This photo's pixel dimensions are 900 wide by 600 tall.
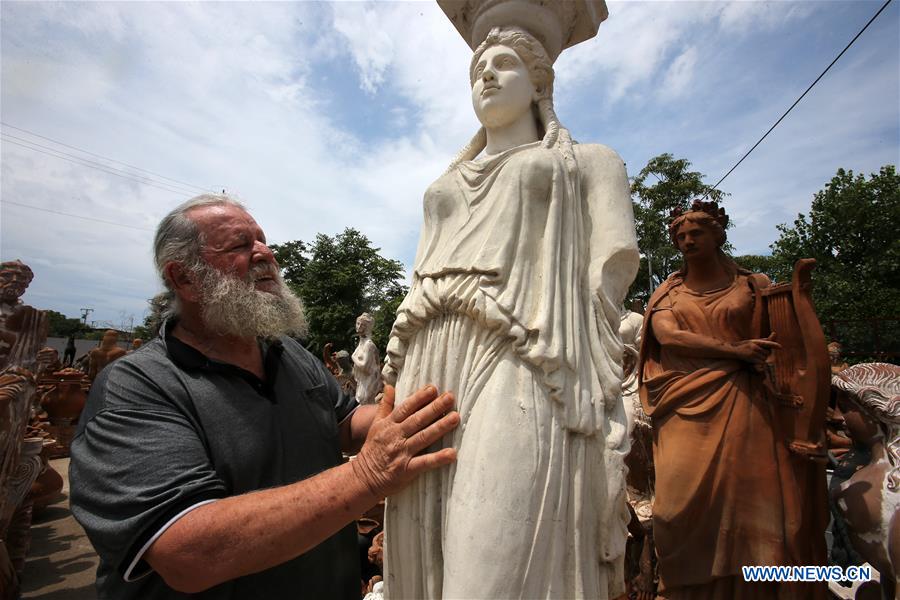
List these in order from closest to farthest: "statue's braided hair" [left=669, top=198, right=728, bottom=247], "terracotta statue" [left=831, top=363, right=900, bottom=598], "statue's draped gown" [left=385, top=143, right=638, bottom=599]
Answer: "statue's draped gown" [left=385, top=143, right=638, bottom=599], "terracotta statue" [left=831, top=363, right=900, bottom=598], "statue's braided hair" [left=669, top=198, right=728, bottom=247]

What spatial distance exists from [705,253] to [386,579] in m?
2.88

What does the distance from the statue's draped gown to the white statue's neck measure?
186 mm

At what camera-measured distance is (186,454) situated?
4.35 ft

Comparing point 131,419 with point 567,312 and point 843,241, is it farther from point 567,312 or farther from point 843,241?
point 843,241

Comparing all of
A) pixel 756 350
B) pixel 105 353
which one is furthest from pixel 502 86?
pixel 105 353

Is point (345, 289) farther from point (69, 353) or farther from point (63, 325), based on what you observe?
point (63, 325)

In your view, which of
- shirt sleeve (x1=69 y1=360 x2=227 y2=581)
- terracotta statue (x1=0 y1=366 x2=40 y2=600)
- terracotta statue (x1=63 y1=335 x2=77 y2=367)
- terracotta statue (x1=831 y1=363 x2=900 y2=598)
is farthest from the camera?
terracotta statue (x1=63 y1=335 x2=77 y2=367)

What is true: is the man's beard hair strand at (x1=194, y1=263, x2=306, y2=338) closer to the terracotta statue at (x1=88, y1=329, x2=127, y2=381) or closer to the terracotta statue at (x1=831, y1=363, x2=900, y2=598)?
the terracotta statue at (x1=831, y1=363, x2=900, y2=598)

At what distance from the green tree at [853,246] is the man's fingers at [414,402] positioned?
59.0 feet

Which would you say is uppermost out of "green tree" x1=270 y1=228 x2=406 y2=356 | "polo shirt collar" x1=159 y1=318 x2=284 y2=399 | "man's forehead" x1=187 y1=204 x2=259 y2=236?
"green tree" x1=270 y1=228 x2=406 y2=356

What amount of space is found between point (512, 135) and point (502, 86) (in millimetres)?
201

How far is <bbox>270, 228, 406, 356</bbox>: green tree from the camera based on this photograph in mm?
23281

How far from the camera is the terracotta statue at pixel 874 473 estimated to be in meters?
2.59

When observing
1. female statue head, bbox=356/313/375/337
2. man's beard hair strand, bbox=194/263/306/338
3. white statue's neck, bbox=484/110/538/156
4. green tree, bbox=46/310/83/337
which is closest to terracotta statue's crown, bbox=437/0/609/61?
white statue's neck, bbox=484/110/538/156
